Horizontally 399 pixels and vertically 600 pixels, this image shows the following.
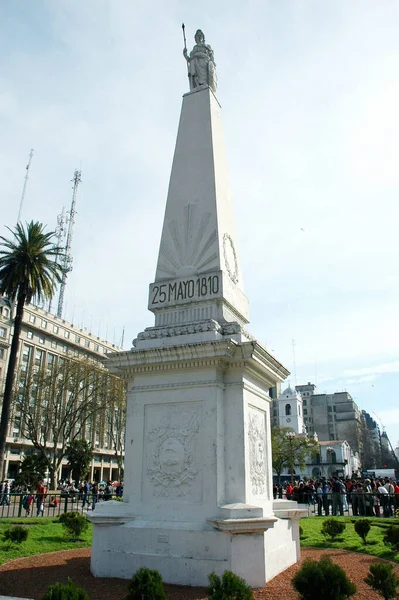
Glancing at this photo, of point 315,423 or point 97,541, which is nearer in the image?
point 97,541

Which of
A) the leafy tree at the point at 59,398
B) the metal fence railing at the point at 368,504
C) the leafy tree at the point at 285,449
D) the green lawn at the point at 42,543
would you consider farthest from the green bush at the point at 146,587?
the leafy tree at the point at 285,449

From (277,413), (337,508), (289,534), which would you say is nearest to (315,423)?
(277,413)

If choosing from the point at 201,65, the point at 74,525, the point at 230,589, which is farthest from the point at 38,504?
the point at 201,65

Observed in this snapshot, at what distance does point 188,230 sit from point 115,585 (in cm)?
587

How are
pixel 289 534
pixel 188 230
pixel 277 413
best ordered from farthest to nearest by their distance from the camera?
pixel 277 413 < pixel 188 230 < pixel 289 534

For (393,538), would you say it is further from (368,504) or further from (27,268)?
(27,268)

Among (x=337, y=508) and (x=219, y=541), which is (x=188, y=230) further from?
(x=337, y=508)

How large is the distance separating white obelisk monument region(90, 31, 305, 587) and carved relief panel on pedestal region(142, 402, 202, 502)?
2cm

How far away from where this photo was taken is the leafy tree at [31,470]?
3184cm

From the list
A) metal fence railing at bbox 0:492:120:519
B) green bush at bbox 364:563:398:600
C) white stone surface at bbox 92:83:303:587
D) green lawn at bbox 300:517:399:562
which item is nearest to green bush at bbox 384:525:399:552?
green lawn at bbox 300:517:399:562

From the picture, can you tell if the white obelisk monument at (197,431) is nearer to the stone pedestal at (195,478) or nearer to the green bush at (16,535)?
the stone pedestal at (195,478)

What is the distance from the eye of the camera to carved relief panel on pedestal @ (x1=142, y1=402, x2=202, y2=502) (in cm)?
738

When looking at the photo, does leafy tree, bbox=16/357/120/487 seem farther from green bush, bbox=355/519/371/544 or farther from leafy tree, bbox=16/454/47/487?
green bush, bbox=355/519/371/544

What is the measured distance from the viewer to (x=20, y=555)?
9.27 metres
